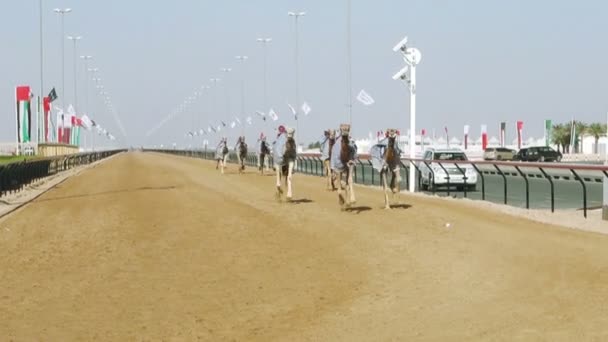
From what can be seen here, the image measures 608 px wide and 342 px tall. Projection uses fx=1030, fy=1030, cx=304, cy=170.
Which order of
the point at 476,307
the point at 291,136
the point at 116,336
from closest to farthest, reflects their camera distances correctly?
the point at 116,336 < the point at 476,307 < the point at 291,136

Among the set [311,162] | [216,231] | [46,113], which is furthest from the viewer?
[46,113]

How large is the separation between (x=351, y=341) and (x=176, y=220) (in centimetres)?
1180

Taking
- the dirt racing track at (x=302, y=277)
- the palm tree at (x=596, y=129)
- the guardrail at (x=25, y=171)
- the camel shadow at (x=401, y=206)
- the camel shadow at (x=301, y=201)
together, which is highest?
the palm tree at (x=596, y=129)

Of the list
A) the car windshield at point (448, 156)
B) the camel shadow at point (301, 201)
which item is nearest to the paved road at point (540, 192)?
the camel shadow at point (301, 201)

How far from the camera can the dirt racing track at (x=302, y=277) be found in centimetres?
972

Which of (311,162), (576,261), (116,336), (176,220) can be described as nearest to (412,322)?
(116,336)

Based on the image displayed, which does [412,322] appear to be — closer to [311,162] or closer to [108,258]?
[108,258]

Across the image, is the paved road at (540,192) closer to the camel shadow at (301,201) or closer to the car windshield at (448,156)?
the camel shadow at (301,201)

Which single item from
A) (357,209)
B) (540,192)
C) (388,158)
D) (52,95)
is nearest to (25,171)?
(357,209)

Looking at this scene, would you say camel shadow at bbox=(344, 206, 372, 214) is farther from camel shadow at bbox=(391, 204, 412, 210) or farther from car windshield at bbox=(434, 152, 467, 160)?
car windshield at bbox=(434, 152, 467, 160)

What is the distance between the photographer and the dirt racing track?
9.72 metres

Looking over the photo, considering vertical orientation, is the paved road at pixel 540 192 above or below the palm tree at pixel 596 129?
below

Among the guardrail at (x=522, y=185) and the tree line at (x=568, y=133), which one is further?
the tree line at (x=568, y=133)

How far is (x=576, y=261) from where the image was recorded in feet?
43.6
